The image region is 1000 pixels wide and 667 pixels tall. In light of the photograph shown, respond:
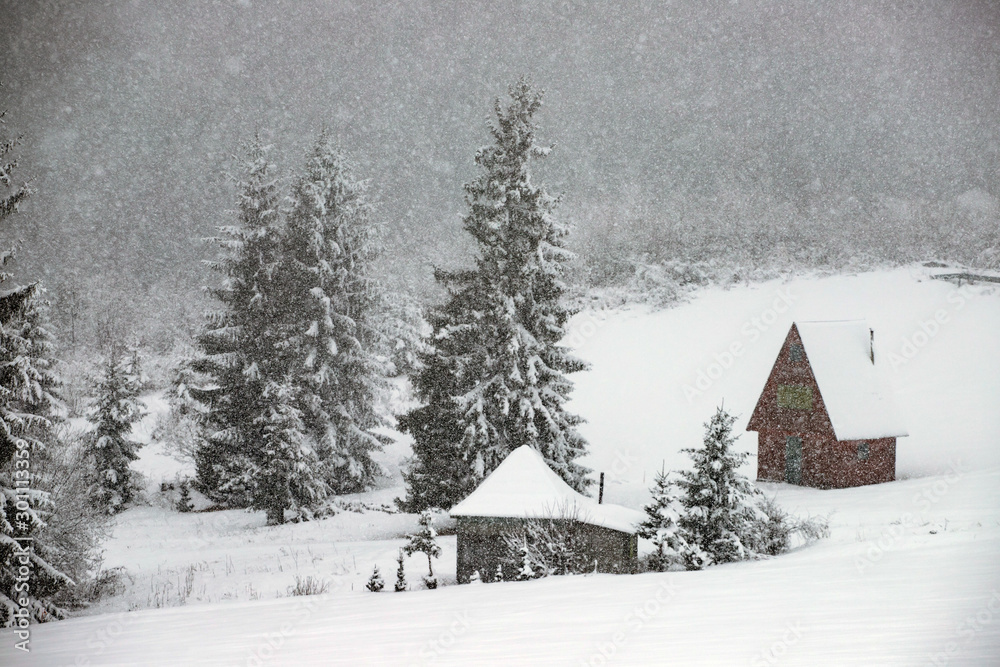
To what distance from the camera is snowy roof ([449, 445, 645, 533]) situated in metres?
11.6

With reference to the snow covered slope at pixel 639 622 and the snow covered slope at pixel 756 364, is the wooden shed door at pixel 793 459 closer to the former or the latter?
the snow covered slope at pixel 756 364

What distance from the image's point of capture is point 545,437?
18.7 m

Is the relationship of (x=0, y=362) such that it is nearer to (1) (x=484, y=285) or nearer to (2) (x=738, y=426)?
(1) (x=484, y=285)

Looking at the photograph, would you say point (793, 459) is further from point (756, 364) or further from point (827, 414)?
point (756, 364)

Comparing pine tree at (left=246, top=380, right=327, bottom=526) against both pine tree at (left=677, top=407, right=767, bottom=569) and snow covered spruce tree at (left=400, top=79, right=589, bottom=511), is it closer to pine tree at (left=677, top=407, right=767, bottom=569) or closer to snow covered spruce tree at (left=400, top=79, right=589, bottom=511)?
snow covered spruce tree at (left=400, top=79, right=589, bottom=511)

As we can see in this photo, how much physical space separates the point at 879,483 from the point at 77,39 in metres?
23.6

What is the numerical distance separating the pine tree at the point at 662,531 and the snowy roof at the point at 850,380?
11122 mm

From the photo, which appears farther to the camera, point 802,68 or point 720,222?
point 720,222

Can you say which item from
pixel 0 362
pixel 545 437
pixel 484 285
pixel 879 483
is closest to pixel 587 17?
pixel 484 285

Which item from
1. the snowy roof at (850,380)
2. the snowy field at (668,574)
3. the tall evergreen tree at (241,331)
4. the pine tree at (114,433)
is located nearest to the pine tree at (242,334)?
the tall evergreen tree at (241,331)

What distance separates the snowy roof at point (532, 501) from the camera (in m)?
11.6

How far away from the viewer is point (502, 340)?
18.7m

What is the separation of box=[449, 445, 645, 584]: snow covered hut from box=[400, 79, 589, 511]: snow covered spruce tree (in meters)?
6.00

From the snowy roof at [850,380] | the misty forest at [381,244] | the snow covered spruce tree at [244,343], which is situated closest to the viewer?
the misty forest at [381,244]
